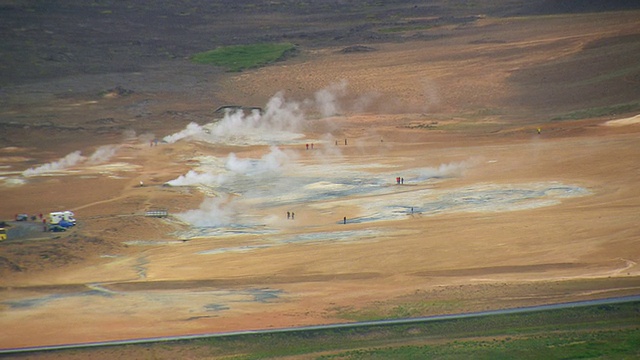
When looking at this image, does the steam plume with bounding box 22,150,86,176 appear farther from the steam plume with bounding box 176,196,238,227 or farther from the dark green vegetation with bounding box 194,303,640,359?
the dark green vegetation with bounding box 194,303,640,359

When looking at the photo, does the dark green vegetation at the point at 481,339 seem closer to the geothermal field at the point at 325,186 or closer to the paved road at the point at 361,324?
the paved road at the point at 361,324

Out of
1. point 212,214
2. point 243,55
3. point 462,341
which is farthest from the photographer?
point 243,55

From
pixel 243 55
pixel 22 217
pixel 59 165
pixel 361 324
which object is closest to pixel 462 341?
pixel 361 324

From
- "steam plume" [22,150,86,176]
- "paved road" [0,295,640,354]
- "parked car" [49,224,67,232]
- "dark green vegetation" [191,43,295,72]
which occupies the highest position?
"dark green vegetation" [191,43,295,72]

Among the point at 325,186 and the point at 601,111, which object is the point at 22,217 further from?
the point at 601,111

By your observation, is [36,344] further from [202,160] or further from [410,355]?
[202,160]

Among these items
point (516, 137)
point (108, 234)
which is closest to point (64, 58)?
point (516, 137)

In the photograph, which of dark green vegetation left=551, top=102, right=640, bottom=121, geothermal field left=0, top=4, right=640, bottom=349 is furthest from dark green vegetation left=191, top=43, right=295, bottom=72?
dark green vegetation left=551, top=102, right=640, bottom=121
